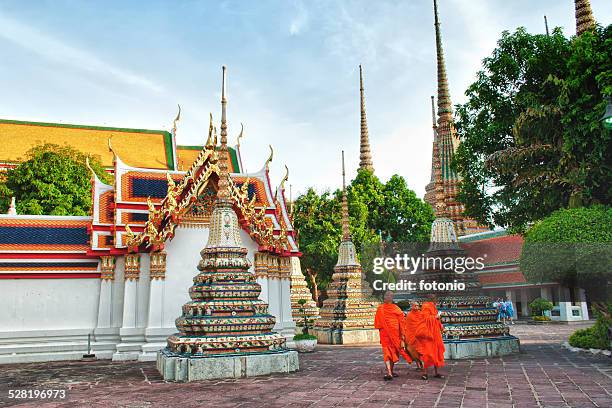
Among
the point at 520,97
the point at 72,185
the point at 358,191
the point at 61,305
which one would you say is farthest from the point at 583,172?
the point at 72,185

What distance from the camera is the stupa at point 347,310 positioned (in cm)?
1888

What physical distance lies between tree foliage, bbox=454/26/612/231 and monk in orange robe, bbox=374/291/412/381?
673 centimetres

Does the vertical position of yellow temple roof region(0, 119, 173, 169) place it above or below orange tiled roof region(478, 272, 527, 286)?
above

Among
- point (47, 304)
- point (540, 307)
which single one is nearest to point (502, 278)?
point (540, 307)

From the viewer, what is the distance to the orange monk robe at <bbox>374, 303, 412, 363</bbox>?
867 cm

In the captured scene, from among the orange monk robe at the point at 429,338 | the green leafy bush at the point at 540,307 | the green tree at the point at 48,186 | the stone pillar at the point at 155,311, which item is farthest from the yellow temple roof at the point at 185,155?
the orange monk robe at the point at 429,338

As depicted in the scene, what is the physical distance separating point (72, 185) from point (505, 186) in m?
20.4

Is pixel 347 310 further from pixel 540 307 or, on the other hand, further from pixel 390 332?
pixel 540 307

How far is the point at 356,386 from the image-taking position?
8.01 metres

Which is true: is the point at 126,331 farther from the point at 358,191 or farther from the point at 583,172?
the point at 358,191

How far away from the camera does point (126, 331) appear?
43.7ft

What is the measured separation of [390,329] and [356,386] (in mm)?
1258

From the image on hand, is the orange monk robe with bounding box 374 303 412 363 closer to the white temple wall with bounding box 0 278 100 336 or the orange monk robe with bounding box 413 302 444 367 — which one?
the orange monk robe with bounding box 413 302 444 367

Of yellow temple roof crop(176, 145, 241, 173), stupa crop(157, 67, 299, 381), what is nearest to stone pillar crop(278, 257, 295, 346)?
stupa crop(157, 67, 299, 381)
